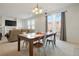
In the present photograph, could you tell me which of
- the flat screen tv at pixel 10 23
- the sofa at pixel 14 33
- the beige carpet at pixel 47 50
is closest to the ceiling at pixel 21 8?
the flat screen tv at pixel 10 23

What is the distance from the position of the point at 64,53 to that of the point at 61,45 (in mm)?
197

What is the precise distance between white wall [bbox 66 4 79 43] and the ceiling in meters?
0.19

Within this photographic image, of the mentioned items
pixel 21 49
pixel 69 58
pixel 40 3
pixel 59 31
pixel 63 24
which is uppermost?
pixel 40 3

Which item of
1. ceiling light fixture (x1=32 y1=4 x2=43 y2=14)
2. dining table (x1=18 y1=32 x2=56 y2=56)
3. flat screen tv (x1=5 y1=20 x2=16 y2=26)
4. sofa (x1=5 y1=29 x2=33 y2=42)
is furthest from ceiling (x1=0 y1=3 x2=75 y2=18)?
dining table (x1=18 y1=32 x2=56 y2=56)

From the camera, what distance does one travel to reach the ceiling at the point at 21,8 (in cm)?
216

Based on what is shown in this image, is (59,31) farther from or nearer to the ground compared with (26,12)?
nearer to the ground

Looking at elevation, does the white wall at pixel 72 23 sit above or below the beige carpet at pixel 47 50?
above

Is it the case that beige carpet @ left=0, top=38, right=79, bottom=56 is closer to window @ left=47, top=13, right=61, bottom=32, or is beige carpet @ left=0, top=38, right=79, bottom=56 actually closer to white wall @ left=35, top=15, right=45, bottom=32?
window @ left=47, top=13, right=61, bottom=32

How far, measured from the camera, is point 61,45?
2285mm

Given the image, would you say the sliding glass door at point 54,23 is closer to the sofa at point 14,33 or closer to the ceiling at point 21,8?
the ceiling at point 21,8

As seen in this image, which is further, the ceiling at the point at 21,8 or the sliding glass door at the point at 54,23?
the sliding glass door at the point at 54,23

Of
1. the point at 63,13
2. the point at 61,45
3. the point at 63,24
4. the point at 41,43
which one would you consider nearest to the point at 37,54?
the point at 41,43

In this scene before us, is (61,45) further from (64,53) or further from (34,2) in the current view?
(34,2)

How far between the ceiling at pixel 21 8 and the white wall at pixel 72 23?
0.19 meters
